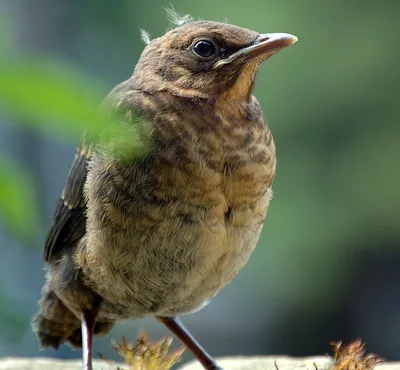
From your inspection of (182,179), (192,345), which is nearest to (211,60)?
(182,179)

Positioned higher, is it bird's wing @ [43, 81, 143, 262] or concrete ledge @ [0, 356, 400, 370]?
bird's wing @ [43, 81, 143, 262]

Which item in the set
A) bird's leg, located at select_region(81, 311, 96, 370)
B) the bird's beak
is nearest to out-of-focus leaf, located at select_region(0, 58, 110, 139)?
the bird's beak

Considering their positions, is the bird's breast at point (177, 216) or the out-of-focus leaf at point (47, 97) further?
the bird's breast at point (177, 216)

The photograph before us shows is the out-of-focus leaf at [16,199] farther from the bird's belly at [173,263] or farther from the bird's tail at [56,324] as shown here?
the bird's tail at [56,324]

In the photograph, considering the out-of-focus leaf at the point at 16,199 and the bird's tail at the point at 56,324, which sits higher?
the out-of-focus leaf at the point at 16,199

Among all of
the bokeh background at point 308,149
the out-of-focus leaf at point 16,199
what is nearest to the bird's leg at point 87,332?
the bokeh background at point 308,149

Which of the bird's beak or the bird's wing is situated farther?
the bird's wing

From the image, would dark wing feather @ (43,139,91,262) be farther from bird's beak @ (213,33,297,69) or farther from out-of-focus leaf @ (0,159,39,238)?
out-of-focus leaf @ (0,159,39,238)
